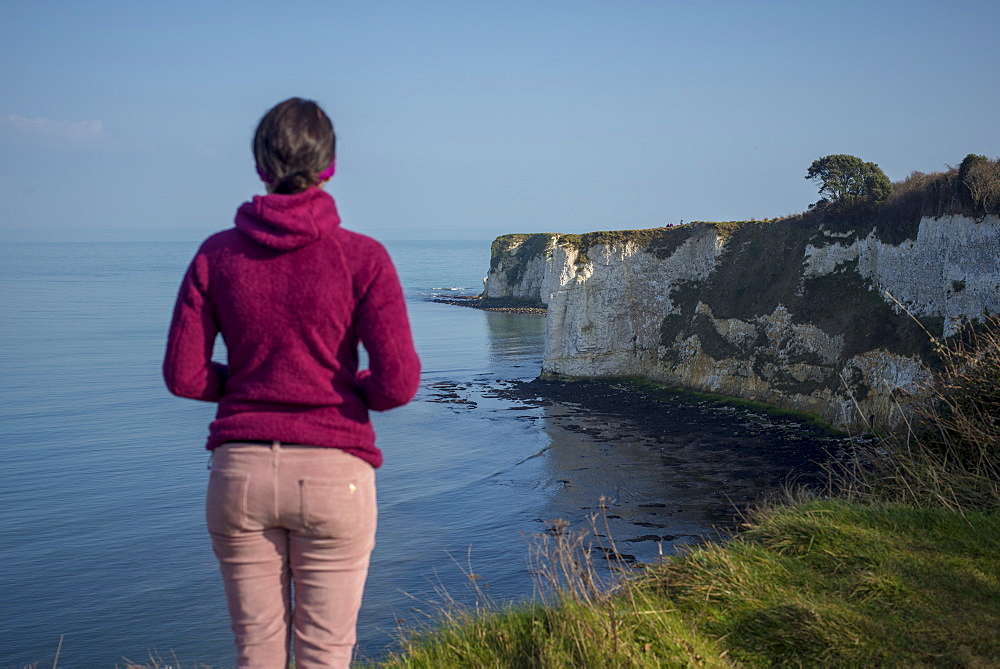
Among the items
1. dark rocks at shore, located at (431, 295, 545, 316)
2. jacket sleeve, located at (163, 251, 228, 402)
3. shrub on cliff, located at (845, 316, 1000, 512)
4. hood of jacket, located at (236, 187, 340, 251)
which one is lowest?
dark rocks at shore, located at (431, 295, 545, 316)

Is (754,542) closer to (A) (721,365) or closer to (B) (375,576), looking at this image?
(B) (375,576)

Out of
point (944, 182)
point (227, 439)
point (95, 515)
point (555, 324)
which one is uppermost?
point (944, 182)

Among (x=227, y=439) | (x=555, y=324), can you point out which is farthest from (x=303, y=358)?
(x=555, y=324)

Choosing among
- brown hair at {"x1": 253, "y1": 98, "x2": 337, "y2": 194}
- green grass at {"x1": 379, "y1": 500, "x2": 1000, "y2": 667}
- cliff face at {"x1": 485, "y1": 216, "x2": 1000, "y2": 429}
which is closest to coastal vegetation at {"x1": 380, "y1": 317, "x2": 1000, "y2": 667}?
green grass at {"x1": 379, "y1": 500, "x2": 1000, "y2": 667}

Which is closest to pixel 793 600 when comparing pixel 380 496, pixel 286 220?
pixel 286 220

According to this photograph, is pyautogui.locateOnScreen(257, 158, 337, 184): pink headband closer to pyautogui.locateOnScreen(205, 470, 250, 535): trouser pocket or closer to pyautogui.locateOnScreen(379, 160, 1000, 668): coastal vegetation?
pyautogui.locateOnScreen(205, 470, 250, 535): trouser pocket

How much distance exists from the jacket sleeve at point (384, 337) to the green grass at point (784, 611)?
1.79 meters

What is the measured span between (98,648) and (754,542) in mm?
9973

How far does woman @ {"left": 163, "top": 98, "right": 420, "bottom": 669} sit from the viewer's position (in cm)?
233

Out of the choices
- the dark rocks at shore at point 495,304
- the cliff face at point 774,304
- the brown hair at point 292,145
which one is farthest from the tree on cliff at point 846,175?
the dark rocks at shore at point 495,304

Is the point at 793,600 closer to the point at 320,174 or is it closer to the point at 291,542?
the point at 291,542

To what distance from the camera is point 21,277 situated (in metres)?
113

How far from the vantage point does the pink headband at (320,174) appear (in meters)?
2.47

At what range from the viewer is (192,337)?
2430 mm
